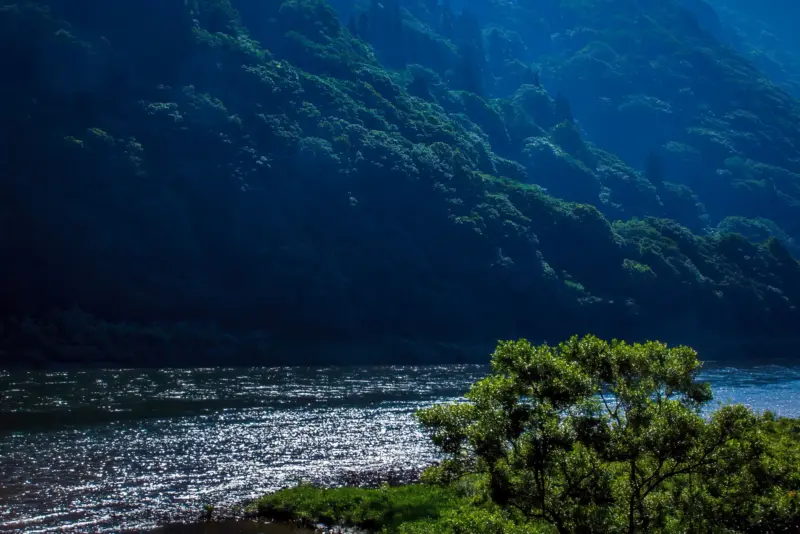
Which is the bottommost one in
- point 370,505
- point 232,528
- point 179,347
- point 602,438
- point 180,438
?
point 232,528

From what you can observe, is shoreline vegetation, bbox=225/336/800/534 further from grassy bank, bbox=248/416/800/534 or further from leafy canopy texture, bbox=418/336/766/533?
grassy bank, bbox=248/416/800/534

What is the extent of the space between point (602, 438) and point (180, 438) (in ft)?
155

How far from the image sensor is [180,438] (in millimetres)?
56625

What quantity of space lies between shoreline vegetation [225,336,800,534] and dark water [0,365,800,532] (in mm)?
23948

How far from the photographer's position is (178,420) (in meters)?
64.9

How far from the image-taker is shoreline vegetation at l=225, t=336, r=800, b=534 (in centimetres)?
1848

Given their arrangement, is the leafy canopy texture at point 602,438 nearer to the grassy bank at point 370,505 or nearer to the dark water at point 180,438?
the grassy bank at point 370,505

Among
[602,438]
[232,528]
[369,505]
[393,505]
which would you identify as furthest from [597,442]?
[232,528]

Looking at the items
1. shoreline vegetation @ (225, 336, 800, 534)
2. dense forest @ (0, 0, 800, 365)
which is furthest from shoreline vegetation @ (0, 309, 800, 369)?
shoreline vegetation @ (225, 336, 800, 534)

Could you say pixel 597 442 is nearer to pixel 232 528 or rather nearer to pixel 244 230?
pixel 232 528

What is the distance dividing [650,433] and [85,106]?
14657 cm

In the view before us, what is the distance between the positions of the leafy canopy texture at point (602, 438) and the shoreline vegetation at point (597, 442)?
3 centimetres

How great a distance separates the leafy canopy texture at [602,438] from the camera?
18.5 meters

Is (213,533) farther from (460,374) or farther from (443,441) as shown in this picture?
(460,374)
